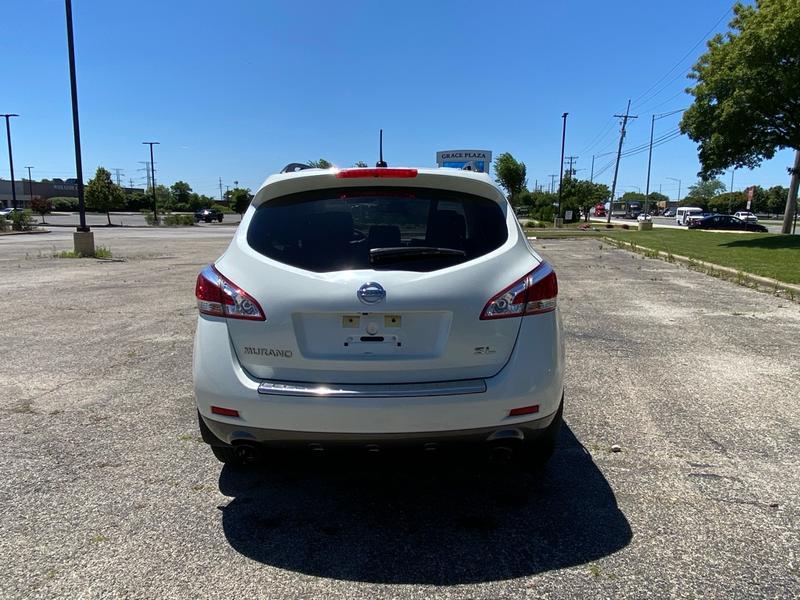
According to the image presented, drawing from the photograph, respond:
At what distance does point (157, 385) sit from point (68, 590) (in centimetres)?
278

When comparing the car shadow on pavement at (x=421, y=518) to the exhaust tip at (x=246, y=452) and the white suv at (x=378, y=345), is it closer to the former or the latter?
the exhaust tip at (x=246, y=452)

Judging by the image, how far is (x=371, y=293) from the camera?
2676mm

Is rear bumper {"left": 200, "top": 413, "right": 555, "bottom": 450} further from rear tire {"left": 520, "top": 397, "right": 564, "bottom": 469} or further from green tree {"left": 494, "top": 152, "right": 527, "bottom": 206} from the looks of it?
green tree {"left": 494, "top": 152, "right": 527, "bottom": 206}

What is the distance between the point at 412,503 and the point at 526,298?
1.29 meters

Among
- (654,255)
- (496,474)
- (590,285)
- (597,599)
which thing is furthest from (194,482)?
(654,255)

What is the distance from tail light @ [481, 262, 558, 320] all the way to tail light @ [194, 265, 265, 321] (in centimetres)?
111

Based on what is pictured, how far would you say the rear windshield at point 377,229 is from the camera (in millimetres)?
2854

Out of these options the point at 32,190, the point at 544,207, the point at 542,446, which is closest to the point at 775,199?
the point at 544,207

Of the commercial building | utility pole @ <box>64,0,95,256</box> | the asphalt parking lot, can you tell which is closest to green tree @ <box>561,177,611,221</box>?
utility pole @ <box>64,0,95,256</box>

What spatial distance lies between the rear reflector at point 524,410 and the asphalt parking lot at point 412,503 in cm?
60

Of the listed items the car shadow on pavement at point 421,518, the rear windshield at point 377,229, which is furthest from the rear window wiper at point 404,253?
the car shadow on pavement at point 421,518

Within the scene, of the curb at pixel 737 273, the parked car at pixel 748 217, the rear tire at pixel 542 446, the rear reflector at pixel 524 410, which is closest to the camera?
the rear reflector at pixel 524 410

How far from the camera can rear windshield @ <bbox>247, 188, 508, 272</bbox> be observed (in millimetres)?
2854

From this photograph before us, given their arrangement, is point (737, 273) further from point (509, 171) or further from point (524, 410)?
point (509, 171)
